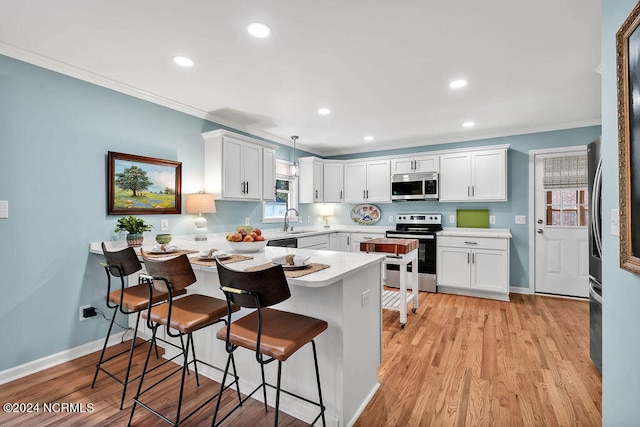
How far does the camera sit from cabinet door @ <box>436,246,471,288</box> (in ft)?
14.3

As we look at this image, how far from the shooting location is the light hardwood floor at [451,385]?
181cm

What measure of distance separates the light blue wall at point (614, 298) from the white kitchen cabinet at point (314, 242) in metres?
3.43

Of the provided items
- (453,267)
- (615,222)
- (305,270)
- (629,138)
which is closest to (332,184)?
(453,267)

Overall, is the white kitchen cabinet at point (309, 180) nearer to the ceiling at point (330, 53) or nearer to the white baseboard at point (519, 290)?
the ceiling at point (330, 53)

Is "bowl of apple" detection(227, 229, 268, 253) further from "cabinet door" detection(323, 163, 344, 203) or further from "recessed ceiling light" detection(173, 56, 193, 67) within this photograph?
"cabinet door" detection(323, 163, 344, 203)

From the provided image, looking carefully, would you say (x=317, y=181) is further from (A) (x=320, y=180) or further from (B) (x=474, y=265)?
(B) (x=474, y=265)

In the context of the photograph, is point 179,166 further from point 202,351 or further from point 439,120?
point 439,120

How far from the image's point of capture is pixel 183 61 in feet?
8.06

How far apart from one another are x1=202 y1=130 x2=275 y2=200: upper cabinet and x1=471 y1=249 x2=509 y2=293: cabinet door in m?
3.12

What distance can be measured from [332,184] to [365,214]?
0.86 metres

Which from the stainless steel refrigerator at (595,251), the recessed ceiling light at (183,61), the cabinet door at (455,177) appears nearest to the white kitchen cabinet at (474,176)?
the cabinet door at (455,177)

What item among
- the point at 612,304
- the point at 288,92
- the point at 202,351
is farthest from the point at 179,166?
the point at 612,304

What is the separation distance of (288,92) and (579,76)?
2678 mm

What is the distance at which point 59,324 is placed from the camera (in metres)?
2.51
